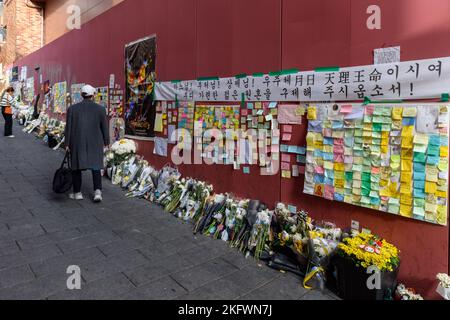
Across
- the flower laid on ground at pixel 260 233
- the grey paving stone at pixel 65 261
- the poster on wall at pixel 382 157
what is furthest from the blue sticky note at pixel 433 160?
the grey paving stone at pixel 65 261

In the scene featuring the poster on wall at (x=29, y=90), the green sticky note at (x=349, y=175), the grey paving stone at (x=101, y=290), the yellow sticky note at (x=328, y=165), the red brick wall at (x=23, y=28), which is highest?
the red brick wall at (x=23, y=28)

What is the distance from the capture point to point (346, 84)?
3.29m

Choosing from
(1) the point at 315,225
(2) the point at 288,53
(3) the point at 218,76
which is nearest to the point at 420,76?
(2) the point at 288,53

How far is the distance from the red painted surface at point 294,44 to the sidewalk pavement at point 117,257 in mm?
821

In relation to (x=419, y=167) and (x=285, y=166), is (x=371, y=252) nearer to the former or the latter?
(x=419, y=167)

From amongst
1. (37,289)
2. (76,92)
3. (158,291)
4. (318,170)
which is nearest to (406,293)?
(318,170)

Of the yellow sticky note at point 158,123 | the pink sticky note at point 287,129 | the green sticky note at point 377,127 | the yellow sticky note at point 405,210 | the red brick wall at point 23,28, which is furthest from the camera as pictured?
the red brick wall at point 23,28

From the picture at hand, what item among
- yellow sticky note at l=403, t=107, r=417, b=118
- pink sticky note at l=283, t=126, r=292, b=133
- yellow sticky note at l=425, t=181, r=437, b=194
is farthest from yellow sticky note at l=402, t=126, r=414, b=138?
pink sticky note at l=283, t=126, r=292, b=133

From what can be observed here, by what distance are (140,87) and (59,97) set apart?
22.3 feet

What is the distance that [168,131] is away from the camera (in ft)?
19.6

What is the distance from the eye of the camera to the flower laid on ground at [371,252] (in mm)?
2705

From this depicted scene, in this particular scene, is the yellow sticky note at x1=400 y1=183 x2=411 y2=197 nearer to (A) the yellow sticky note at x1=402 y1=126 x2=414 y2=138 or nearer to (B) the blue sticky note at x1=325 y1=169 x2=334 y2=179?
(A) the yellow sticky note at x1=402 y1=126 x2=414 y2=138

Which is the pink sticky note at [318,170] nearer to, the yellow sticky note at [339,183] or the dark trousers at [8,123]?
the yellow sticky note at [339,183]

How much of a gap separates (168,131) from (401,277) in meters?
4.20
